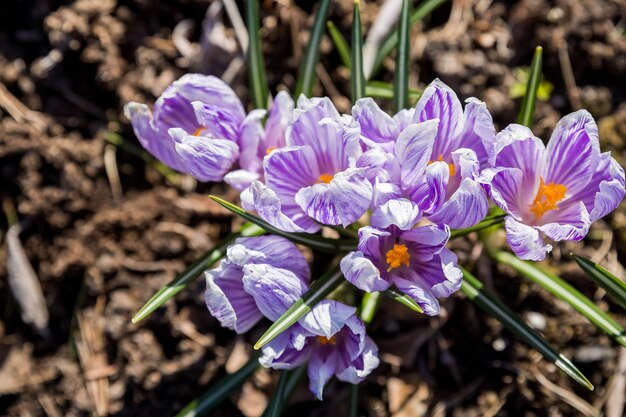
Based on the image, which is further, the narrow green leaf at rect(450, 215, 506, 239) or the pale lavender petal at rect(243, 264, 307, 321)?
the narrow green leaf at rect(450, 215, 506, 239)

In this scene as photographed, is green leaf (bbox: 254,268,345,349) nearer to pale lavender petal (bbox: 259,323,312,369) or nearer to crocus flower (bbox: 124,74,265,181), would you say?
pale lavender petal (bbox: 259,323,312,369)

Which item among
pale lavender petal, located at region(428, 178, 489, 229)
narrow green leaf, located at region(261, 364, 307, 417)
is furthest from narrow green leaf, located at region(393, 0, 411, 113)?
narrow green leaf, located at region(261, 364, 307, 417)

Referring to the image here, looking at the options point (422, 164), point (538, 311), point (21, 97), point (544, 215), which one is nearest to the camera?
point (422, 164)

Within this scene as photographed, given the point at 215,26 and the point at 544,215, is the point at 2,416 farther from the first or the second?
the point at 544,215

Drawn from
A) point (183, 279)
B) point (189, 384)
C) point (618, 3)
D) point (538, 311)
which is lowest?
point (189, 384)

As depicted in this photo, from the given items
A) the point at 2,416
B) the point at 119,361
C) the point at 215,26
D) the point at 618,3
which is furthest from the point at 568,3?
the point at 2,416

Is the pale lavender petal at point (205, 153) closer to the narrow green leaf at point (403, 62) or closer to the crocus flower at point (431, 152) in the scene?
the crocus flower at point (431, 152)

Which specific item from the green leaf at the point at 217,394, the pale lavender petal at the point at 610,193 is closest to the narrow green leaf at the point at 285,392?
the green leaf at the point at 217,394
